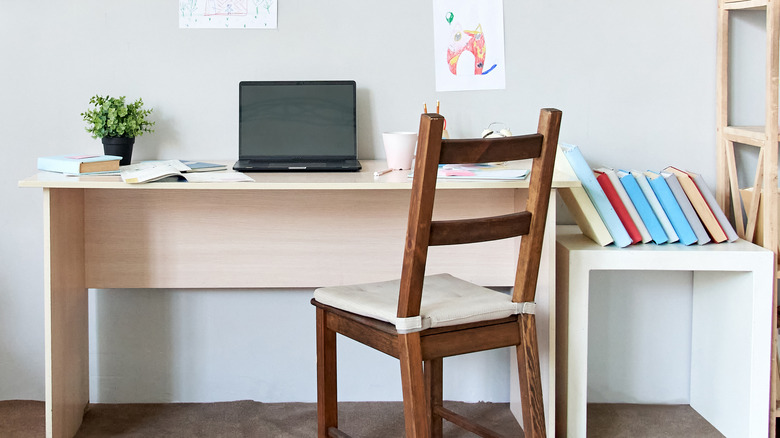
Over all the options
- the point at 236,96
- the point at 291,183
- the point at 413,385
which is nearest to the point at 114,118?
the point at 236,96

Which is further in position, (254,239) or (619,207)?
(254,239)

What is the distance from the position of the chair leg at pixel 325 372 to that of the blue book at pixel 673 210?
3.26ft

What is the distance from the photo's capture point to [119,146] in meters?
2.38

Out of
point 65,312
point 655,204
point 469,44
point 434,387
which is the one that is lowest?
point 434,387

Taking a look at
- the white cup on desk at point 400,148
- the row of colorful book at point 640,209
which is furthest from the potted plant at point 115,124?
the row of colorful book at point 640,209

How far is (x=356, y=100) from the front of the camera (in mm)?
2533

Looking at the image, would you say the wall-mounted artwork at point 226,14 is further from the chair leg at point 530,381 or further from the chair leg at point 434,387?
the chair leg at point 530,381

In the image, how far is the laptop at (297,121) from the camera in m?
2.45

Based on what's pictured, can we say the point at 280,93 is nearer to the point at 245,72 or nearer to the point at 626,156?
the point at 245,72

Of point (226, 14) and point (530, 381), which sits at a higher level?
point (226, 14)

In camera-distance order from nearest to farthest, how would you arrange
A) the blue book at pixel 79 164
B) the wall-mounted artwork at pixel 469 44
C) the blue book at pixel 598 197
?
the blue book at pixel 79 164 → the blue book at pixel 598 197 → the wall-mounted artwork at pixel 469 44

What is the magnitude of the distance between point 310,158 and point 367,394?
793 millimetres

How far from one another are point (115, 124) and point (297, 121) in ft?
1.66

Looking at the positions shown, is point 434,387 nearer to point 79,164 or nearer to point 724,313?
point 724,313
